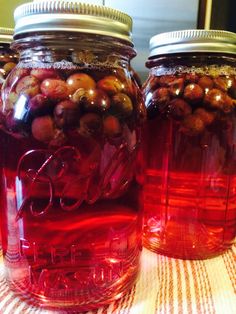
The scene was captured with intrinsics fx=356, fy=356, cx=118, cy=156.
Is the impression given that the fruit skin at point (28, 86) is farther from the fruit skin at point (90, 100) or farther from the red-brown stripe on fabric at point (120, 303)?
the red-brown stripe on fabric at point (120, 303)

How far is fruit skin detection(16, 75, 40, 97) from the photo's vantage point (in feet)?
0.96

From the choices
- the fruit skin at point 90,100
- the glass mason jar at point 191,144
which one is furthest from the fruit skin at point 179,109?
the fruit skin at point 90,100

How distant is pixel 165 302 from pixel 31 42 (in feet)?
0.84

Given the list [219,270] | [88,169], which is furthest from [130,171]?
[219,270]

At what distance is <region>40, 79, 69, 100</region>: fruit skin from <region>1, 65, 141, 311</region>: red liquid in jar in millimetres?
23

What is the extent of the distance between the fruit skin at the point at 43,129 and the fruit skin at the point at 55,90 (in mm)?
18

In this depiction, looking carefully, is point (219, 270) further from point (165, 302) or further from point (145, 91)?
point (145, 91)

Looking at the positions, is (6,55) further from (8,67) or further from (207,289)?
(207,289)

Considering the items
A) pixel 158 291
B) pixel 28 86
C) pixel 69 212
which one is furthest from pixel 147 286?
pixel 28 86

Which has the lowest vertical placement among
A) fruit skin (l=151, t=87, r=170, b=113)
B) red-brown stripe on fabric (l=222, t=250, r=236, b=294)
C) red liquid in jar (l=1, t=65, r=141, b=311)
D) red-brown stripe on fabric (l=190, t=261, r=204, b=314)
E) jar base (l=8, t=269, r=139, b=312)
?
red-brown stripe on fabric (l=222, t=250, r=236, b=294)

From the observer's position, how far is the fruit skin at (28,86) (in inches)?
11.5

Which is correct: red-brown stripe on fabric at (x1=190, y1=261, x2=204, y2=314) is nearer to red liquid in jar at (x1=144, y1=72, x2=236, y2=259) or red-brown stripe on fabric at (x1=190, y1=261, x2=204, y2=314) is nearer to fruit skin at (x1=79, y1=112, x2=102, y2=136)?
red liquid in jar at (x1=144, y1=72, x2=236, y2=259)

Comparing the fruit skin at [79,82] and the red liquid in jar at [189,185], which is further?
the red liquid in jar at [189,185]

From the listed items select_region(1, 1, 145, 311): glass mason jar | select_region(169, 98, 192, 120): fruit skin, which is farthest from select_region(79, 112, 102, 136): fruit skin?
select_region(169, 98, 192, 120): fruit skin
